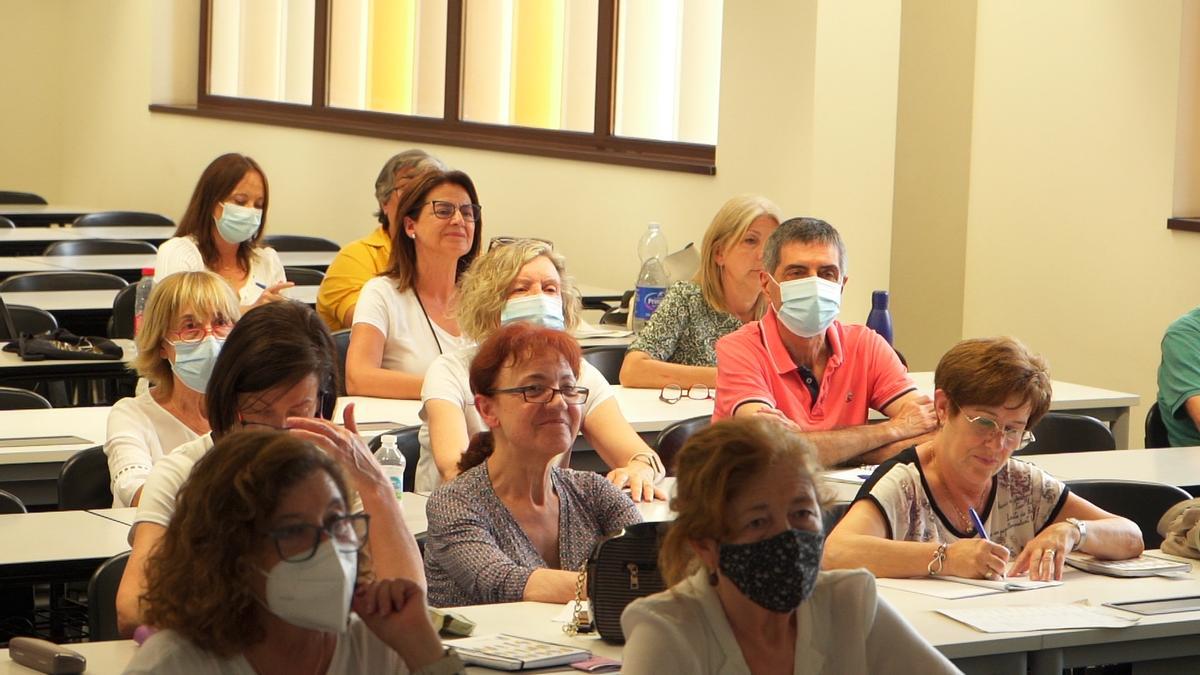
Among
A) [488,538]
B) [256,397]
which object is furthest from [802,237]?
[256,397]

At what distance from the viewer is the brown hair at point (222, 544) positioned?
193cm

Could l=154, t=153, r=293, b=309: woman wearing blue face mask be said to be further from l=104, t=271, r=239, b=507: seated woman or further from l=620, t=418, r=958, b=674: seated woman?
l=620, t=418, r=958, b=674: seated woman

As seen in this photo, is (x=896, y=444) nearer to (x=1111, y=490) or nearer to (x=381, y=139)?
(x=1111, y=490)

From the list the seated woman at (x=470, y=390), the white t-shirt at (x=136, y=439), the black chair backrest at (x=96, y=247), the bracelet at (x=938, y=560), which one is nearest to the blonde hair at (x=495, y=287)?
the seated woman at (x=470, y=390)

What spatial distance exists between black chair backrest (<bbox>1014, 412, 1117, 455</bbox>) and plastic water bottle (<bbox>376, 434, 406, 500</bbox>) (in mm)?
1837

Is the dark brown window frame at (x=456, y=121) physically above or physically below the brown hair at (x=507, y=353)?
above

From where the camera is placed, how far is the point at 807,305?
4.37 meters

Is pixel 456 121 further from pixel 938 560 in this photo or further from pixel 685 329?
pixel 938 560

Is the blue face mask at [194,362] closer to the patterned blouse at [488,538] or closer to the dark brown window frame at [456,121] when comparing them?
the patterned blouse at [488,538]

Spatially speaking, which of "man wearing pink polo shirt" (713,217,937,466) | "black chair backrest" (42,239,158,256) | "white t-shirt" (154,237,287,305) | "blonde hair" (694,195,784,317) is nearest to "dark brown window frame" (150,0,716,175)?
"black chair backrest" (42,239,158,256)

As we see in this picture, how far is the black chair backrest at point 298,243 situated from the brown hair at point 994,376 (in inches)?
246

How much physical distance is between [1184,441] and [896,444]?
4.16 feet

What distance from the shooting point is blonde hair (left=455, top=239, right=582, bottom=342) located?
173 inches

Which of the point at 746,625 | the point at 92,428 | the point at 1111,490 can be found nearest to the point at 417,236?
the point at 92,428
